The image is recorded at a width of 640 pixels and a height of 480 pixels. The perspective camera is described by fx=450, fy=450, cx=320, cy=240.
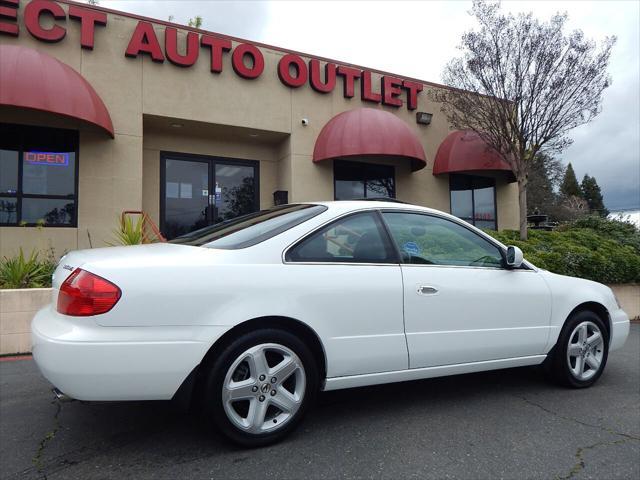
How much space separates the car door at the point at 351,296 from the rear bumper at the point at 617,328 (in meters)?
2.33

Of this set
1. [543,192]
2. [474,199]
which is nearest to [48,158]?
[474,199]

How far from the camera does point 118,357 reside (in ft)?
7.61

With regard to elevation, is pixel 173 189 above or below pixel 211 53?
below

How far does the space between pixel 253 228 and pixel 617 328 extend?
346 cm

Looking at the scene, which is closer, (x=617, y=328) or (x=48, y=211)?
(x=617, y=328)

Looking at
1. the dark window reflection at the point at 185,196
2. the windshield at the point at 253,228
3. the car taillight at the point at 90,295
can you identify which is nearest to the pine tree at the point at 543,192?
the dark window reflection at the point at 185,196

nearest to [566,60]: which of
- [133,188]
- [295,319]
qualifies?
[133,188]

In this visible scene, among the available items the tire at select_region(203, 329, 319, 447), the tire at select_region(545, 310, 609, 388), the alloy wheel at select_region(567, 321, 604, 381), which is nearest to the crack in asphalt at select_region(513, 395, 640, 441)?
the tire at select_region(545, 310, 609, 388)

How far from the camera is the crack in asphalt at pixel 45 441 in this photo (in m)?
2.49

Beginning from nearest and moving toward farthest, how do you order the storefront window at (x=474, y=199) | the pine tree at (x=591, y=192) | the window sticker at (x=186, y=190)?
the window sticker at (x=186, y=190)
the storefront window at (x=474, y=199)
the pine tree at (x=591, y=192)

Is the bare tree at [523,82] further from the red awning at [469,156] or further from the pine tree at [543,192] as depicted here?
the pine tree at [543,192]

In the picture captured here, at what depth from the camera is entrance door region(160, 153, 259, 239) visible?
10695mm

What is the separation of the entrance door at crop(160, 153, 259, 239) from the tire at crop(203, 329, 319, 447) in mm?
8580

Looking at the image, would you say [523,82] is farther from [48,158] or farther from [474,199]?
[48,158]
